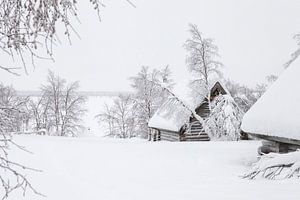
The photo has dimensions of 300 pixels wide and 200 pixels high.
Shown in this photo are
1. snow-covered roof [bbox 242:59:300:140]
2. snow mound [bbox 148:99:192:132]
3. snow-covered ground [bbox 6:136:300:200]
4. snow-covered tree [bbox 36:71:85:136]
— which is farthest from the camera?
snow-covered tree [bbox 36:71:85:136]

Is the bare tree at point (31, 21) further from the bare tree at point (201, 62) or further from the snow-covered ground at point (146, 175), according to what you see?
the bare tree at point (201, 62)

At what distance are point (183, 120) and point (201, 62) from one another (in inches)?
150

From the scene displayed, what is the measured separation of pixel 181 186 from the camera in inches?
244

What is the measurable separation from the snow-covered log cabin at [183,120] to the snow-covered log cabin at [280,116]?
A: 11.9 m

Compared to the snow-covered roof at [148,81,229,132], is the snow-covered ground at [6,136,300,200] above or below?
below

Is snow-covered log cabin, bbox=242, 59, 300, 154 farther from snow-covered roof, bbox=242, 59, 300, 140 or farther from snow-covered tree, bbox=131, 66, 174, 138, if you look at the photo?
snow-covered tree, bbox=131, 66, 174, 138

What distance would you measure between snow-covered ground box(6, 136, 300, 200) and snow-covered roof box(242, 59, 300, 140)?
958 millimetres

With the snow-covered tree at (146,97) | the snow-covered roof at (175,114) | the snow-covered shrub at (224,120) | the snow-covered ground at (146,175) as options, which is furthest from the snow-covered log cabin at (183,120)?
the snow-covered tree at (146,97)

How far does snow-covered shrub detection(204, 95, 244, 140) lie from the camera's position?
1792 cm

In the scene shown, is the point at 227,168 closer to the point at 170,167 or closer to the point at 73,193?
the point at 170,167

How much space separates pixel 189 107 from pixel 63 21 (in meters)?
18.1

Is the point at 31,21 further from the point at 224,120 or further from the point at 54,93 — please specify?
the point at 54,93

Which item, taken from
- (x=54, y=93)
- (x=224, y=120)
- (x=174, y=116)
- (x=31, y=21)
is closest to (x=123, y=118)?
(x=54, y=93)

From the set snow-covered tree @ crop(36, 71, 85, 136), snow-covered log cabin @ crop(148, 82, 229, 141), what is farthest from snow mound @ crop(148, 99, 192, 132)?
snow-covered tree @ crop(36, 71, 85, 136)
